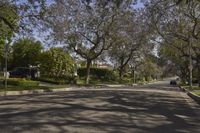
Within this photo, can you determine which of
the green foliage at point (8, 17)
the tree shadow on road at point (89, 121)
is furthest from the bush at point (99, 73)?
the tree shadow on road at point (89, 121)

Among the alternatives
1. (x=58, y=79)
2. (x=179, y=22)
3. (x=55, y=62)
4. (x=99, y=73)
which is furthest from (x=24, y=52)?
(x=179, y=22)

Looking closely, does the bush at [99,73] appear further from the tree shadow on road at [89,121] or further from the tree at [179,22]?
the tree shadow on road at [89,121]

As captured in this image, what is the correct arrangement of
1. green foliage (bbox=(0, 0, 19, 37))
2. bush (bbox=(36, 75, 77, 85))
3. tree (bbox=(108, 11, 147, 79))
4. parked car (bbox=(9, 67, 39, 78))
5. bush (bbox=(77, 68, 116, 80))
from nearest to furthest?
green foliage (bbox=(0, 0, 19, 37)) → tree (bbox=(108, 11, 147, 79)) → bush (bbox=(36, 75, 77, 85)) → parked car (bbox=(9, 67, 39, 78)) → bush (bbox=(77, 68, 116, 80))

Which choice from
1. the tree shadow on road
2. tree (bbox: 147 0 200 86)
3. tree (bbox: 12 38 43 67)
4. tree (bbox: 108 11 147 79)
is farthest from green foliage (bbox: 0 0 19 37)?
tree (bbox: 12 38 43 67)

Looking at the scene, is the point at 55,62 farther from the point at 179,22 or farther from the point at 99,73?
the point at 99,73

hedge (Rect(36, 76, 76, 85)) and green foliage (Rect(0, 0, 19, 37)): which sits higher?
green foliage (Rect(0, 0, 19, 37))

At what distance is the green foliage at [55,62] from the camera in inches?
2675

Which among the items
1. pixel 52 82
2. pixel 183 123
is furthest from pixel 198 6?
pixel 183 123

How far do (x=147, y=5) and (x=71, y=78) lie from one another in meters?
28.0

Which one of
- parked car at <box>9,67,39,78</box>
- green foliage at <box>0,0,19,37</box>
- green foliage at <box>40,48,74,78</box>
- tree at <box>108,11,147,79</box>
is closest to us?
green foliage at <box>0,0,19,37</box>

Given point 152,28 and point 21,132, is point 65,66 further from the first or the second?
point 21,132

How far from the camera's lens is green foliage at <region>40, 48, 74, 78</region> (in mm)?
67938

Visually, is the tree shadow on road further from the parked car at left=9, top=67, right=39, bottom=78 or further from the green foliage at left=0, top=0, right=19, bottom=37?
the parked car at left=9, top=67, right=39, bottom=78

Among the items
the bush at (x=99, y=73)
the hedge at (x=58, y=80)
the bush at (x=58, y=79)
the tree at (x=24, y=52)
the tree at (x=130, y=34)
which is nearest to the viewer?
the tree at (x=130, y=34)
